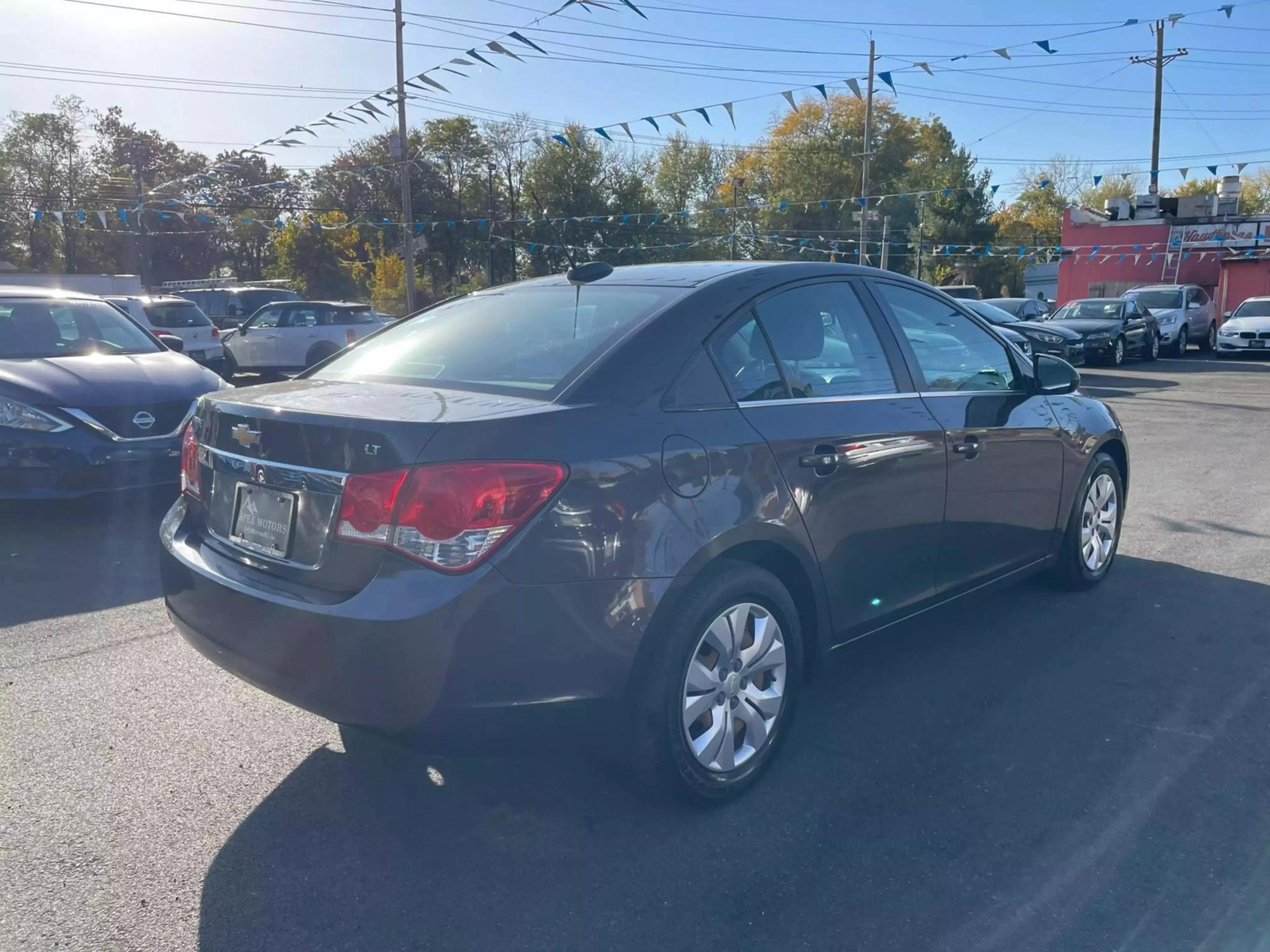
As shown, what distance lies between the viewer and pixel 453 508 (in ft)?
8.84

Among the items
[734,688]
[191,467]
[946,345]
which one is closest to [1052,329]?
[946,345]

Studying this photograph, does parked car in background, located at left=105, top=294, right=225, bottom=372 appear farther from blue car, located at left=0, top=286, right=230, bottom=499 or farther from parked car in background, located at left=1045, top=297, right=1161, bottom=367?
parked car in background, located at left=1045, top=297, right=1161, bottom=367

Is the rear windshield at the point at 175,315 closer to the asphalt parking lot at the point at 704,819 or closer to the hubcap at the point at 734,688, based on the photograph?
the asphalt parking lot at the point at 704,819

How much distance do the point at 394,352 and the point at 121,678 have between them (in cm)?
182

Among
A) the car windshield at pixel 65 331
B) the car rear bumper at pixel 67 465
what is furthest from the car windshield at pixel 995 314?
the car rear bumper at pixel 67 465

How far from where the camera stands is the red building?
32188 mm

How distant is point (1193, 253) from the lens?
33312 millimetres

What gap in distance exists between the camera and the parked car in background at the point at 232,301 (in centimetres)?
2594

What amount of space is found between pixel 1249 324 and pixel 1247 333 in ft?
1.17

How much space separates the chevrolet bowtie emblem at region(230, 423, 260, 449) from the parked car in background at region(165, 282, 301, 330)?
24.2 m

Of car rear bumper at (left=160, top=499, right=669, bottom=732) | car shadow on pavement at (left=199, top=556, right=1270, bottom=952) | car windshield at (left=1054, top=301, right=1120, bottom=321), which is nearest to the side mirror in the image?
car shadow on pavement at (left=199, top=556, right=1270, bottom=952)

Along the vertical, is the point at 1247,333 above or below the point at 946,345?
below

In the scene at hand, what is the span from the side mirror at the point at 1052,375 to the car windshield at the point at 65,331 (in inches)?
252

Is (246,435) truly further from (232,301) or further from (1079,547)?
(232,301)
